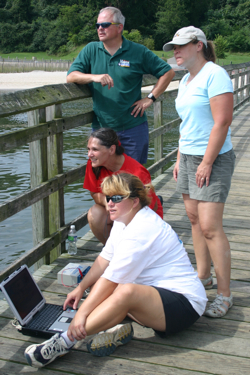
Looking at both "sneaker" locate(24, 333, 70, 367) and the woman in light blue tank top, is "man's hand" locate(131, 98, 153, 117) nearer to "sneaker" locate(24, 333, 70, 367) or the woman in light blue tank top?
the woman in light blue tank top


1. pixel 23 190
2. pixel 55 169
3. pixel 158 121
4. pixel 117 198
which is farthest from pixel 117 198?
pixel 23 190

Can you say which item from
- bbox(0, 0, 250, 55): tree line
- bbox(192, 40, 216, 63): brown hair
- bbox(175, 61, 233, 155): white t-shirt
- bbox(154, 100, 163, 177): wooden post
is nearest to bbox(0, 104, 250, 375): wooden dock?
bbox(175, 61, 233, 155): white t-shirt

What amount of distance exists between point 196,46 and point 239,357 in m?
1.59

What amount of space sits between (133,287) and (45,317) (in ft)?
1.99

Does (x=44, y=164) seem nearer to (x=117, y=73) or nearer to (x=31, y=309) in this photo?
(x=117, y=73)

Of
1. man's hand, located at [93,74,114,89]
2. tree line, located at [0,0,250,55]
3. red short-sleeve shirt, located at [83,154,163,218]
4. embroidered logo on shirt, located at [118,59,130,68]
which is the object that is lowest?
red short-sleeve shirt, located at [83,154,163,218]

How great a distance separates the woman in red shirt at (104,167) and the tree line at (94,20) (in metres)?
59.4

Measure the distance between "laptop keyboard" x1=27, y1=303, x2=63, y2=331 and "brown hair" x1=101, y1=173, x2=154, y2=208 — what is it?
2.46ft

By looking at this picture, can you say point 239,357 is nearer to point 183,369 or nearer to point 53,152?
point 183,369

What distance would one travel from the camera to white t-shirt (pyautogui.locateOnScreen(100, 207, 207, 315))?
2.10 metres

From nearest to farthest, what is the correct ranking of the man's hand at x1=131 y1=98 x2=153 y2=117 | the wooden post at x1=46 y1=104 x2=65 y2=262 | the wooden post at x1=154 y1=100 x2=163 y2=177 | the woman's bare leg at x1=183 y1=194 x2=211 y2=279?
the woman's bare leg at x1=183 y1=194 x2=211 y2=279
the wooden post at x1=46 y1=104 x2=65 y2=262
the man's hand at x1=131 y1=98 x2=153 y2=117
the wooden post at x1=154 y1=100 x2=163 y2=177

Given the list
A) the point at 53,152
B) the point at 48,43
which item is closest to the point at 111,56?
the point at 53,152

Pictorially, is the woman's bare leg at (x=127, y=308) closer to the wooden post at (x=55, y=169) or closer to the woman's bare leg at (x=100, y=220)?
the woman's bare leg at (x=100, y=220)

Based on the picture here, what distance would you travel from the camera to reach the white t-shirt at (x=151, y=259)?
82.7 inches
